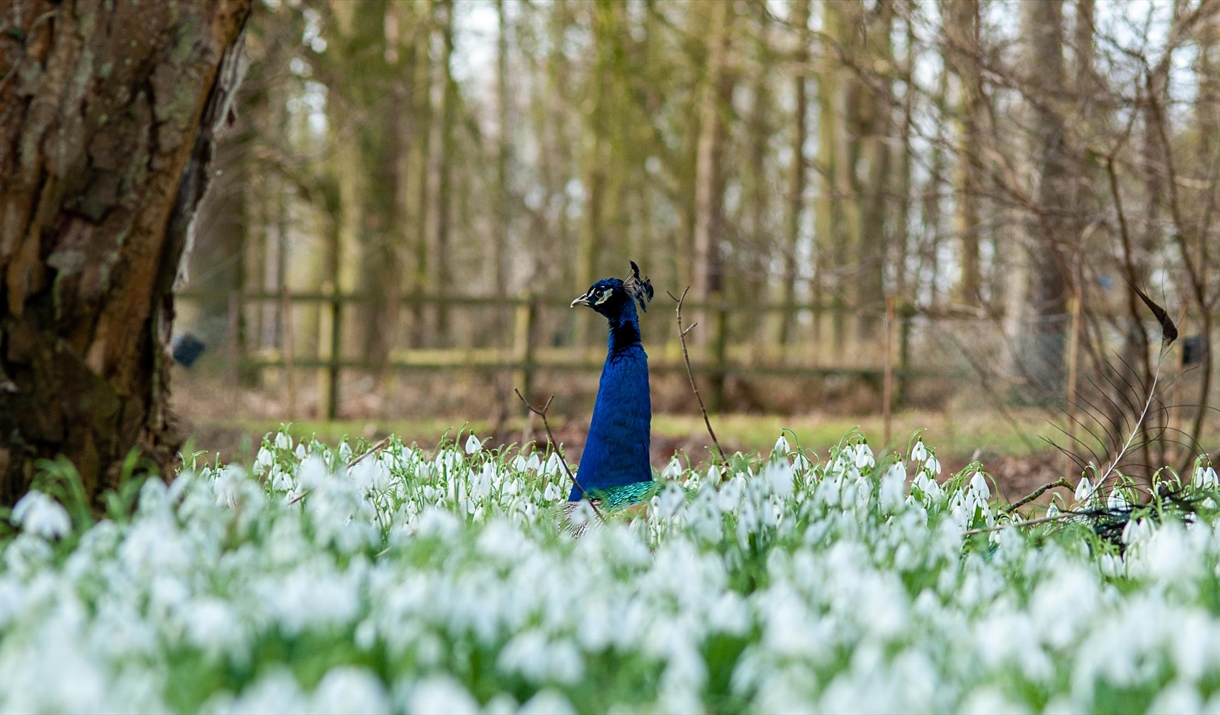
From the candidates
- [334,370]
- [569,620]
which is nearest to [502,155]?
[334,370]

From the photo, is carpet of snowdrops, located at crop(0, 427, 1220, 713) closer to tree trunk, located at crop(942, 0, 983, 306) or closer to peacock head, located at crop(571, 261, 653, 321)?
peacock head, located at crop(571, 261, 653, 321)

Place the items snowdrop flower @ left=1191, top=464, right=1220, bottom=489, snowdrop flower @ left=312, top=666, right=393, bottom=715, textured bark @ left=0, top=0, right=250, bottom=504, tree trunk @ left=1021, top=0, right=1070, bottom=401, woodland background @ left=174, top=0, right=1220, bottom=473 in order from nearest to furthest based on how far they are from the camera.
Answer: snowdrop flower @ left=312, top=666, right=393, bottom=715
textured bark @ left=0, top=0, right=250, bottom=504
snowdrop flower @ left=1191, top=464, right=1220, bottom=489
tree trunk @ left=1021, top=0, right=1070, bottom=401
woodland background @ left=174, top=0, right=1220, bottom=473

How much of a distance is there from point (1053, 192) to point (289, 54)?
6.69m

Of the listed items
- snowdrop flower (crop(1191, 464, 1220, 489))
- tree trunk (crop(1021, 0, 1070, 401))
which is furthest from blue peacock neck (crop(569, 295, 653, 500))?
tree trunk (crop(1021, 0, 1070, 401))

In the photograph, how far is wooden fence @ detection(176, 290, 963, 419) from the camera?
12.9 m

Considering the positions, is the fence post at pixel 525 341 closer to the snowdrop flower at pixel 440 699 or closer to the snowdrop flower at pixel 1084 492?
the snowdrop flower at pixel 1084 492

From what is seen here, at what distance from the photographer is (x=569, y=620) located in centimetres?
212

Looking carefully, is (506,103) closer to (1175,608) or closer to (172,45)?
(172,45)

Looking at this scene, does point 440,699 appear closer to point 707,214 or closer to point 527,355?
point 527,355

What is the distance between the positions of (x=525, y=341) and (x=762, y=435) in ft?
10.7

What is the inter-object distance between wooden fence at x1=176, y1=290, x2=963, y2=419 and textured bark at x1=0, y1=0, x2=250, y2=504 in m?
8.45

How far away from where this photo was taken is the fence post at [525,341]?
42.6 feet

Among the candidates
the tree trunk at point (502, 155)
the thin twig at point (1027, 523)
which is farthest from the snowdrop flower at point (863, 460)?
the tree trunk at point (502, 155)

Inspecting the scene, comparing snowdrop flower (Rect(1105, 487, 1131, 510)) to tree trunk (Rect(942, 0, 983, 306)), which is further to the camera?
tree trunk (Rect(942, 0, 983, 306))
